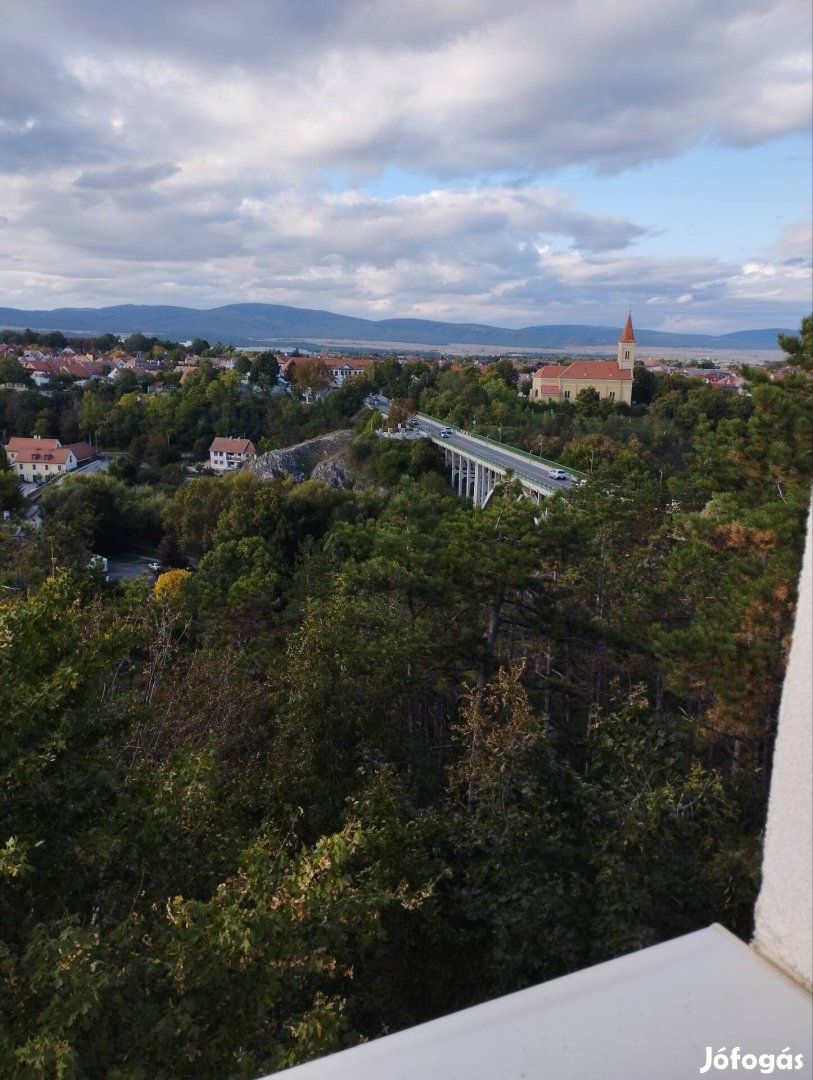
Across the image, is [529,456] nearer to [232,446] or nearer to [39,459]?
[232,446]

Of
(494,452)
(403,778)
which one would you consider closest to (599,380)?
(494,452)

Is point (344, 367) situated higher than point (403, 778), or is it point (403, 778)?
point (344, 367)

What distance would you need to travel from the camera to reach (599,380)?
129 feet

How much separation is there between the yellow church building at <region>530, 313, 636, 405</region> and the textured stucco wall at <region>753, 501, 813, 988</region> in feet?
126

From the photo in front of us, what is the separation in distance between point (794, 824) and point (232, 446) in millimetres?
45494

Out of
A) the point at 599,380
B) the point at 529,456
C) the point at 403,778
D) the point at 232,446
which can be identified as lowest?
the point at 403,778

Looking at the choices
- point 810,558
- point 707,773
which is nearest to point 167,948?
point 810,558

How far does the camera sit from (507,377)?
4838cm

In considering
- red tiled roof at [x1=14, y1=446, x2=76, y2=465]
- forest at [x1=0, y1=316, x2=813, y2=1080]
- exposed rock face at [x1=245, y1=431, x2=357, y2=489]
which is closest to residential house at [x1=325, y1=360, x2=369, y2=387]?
exposed rock face at [x1=245, y1=431, x2=357, y2=489]

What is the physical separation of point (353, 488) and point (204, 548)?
29.7 ft

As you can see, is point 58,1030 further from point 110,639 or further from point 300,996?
point 110,639

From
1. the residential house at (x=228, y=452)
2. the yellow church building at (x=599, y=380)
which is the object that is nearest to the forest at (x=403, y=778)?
the yellow church building at (x=599, y=380)

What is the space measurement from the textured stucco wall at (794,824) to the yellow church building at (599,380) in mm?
38356

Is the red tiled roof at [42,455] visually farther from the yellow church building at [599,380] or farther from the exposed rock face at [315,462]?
the yellow church building at [599,380]
